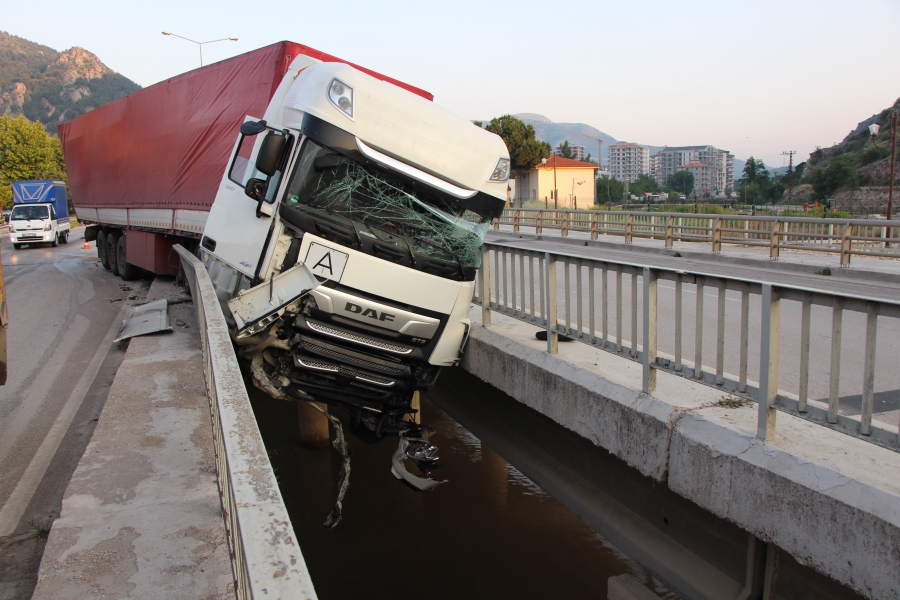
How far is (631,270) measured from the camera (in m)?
5.01

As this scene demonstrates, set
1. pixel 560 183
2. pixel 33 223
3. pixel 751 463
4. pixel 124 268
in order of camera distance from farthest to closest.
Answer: pixel 560 183
pixel 33 223
pixel 124 268
pixel 751 463

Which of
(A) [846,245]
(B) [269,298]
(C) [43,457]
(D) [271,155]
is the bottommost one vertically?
(C) [43,457]

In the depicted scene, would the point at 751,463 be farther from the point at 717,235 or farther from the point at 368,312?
the point at 717,235

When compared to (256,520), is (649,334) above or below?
below

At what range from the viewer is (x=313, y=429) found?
10.6 m

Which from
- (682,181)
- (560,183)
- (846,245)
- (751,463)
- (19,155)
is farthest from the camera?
(682,181)

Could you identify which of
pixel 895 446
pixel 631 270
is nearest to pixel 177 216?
pixel 631 270

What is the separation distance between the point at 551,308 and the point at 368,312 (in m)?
1.58

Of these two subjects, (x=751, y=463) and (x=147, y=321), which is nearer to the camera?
(x=751, y=463)

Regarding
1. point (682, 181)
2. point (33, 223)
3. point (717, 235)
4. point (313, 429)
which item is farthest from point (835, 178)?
point (682, 181)

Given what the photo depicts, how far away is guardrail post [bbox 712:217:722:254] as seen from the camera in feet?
61.9

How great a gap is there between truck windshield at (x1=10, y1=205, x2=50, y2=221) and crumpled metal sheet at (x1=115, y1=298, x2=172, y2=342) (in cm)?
2946

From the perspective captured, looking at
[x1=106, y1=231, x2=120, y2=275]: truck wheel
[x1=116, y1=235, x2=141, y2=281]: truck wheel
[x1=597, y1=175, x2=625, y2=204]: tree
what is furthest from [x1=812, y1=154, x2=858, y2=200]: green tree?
[x1=116, y1=235, x2=141, y2=281]: truck wheel

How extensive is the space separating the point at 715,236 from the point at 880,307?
54.6ft
